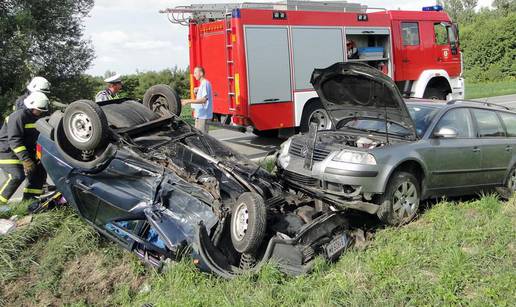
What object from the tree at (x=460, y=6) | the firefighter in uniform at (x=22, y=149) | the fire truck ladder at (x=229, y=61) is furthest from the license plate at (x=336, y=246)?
the tree at (x=460, y=6)

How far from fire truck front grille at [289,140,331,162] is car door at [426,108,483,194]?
116 cm

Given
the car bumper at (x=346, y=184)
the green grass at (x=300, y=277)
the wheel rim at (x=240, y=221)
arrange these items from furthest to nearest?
the car bumper at (x=346, y=184), the wheel rim at (x=240, y=221), the green grass at (x=300, y=277)

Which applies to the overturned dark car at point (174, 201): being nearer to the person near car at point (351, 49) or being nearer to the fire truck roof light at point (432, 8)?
the person near car at point (351, 49)

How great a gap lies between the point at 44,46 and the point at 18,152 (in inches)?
A: 444

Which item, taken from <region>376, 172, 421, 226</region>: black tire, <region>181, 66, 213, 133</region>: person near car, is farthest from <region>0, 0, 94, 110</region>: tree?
<region>376, 172, 421, 226</region>: black tire

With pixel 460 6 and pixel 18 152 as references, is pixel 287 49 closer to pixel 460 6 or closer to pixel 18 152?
pixel 18 152

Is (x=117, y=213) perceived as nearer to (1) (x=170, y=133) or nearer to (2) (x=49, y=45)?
(1) (x=170, y=133)

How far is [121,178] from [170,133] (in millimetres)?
938

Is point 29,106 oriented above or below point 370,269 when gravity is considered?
above

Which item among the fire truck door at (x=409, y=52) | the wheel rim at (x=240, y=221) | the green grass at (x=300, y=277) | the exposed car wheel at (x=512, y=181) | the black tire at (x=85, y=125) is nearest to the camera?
the green grass at (x=300, y=277)

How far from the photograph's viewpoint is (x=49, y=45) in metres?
15.4

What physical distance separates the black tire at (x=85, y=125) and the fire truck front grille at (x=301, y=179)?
2.02 m

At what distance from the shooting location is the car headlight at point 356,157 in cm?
496

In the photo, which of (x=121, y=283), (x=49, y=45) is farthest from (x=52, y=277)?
(x=49, y=45)
